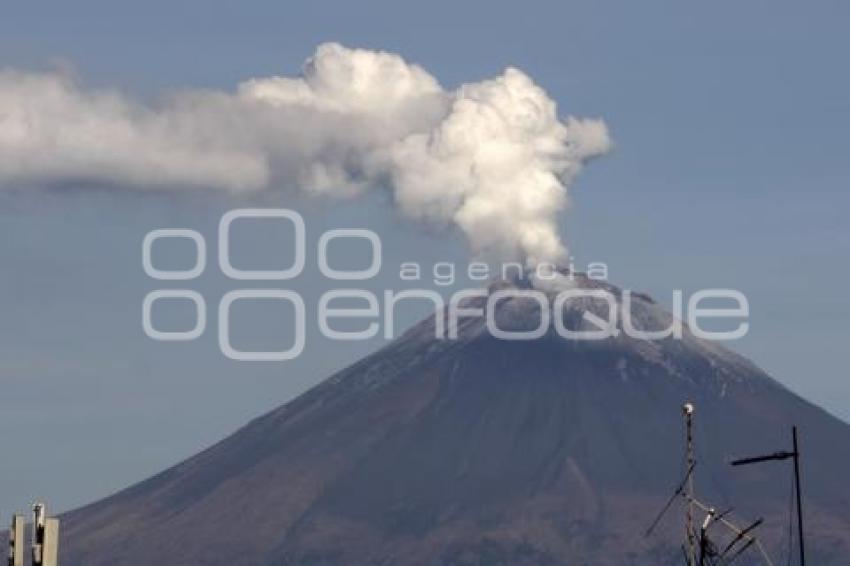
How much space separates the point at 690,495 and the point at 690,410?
399 centimetres

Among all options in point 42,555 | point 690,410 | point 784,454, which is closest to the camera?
point 42,555

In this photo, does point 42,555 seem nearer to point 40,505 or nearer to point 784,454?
point 40,505

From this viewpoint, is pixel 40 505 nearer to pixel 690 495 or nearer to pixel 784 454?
pixel 690 495

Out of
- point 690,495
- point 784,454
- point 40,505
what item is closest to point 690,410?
point 690,495

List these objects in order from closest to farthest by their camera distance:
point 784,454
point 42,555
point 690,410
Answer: point 42,555, point 690,410, point 784,454

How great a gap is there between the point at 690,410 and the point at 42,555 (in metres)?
35.3

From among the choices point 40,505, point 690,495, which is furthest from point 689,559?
point 40,505

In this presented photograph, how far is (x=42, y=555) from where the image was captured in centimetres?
5794

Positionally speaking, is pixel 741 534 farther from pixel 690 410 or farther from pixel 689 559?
pixel 690 410

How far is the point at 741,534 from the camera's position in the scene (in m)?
102

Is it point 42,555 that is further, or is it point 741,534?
point 741,534

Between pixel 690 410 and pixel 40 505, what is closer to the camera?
pixel 40 505

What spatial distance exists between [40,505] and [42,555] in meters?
2.41

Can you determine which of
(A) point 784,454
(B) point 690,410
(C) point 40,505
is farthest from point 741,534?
(C) point 40,505
